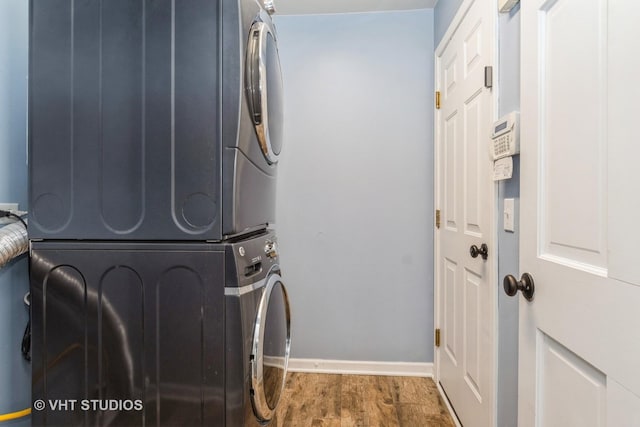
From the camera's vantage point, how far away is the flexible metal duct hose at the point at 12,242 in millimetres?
946

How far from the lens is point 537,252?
953 mm

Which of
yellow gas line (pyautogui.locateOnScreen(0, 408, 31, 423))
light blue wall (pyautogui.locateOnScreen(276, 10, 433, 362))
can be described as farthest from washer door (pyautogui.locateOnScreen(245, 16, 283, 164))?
light blue wall (pyautogui.locateOnScreen(276, 10, 433, 362))

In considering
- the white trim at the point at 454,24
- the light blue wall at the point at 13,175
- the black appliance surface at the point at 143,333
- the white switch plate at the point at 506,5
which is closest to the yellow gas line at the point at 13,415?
the light blue wall at the point at 13,175

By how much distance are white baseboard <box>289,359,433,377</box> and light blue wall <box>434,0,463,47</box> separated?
7.12ft

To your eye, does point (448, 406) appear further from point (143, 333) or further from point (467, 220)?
point (143, 333)

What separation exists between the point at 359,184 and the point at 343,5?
3.92ft

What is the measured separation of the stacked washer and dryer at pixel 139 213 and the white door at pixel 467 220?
41.4 inches

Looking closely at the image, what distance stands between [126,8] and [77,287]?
2.47ft

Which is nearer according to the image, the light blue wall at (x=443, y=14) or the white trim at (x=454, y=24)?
the white trim at (x=454, y=24)

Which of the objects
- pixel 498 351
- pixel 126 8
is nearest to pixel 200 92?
pixel 126 8

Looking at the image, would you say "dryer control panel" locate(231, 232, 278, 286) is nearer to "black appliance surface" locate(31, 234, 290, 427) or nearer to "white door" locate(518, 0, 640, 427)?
"black appliance surface" locate(31, 234, 290, 427)

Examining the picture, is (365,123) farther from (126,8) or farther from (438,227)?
(126,8)

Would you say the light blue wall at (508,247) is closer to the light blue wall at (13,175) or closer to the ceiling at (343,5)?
the ceiling at (343,5)

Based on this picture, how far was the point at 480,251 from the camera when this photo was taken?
1517 millimetres
